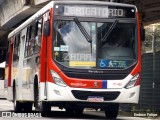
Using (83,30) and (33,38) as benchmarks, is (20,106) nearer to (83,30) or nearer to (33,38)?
(33,38)

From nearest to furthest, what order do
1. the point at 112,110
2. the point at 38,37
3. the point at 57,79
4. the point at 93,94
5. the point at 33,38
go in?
the point at 57,79
the point at 93,94
the point at 112,110
the point at 38,37
the point at 33,38

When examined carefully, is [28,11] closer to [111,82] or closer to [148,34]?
[148,34]

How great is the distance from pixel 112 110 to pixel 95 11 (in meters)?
2.96

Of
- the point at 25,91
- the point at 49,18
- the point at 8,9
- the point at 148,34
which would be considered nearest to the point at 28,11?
the point at 8,9

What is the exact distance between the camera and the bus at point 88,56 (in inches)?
595

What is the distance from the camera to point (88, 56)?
50.1 feet

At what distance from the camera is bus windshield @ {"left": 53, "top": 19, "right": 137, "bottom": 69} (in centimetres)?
1525

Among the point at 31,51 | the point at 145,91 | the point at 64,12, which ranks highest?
the point at 64,12

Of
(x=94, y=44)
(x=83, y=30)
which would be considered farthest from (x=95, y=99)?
(x=83, y=30)

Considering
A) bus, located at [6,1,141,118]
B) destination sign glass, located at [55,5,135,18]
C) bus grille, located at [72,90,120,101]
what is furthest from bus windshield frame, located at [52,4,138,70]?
bus grille, located at [72,90,120,101]

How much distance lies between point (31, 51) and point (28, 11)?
57.1ft

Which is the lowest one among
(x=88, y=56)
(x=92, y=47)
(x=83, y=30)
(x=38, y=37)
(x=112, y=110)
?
(x=112, y=110)

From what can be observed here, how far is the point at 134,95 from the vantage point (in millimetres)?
15406

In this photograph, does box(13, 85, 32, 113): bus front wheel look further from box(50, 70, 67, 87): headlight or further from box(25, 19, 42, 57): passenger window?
box(50, 70, 67, 87): headlight
